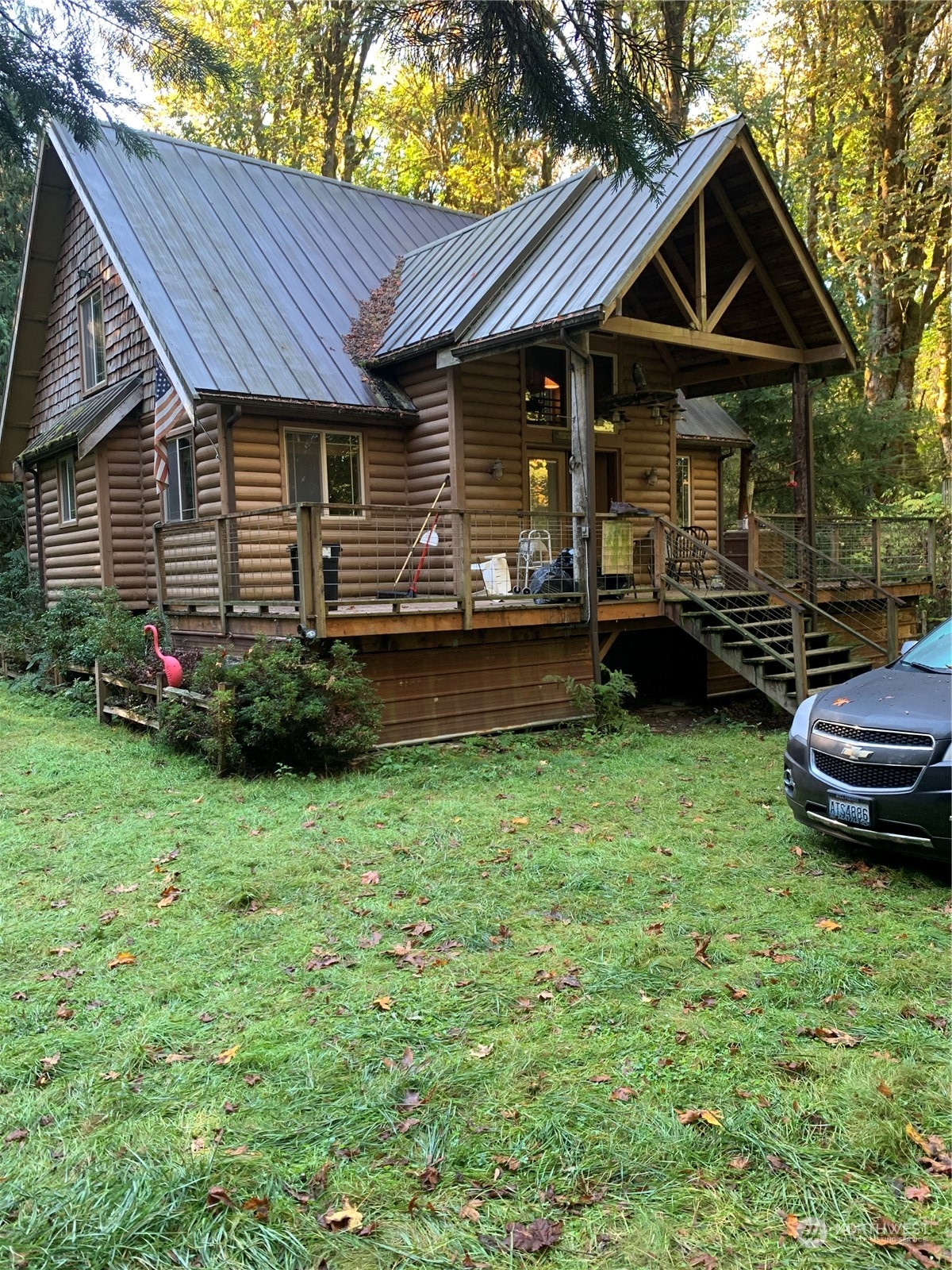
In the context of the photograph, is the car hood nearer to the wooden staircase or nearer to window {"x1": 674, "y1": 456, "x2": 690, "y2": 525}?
the wooden staircase

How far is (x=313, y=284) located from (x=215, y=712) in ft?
27.5

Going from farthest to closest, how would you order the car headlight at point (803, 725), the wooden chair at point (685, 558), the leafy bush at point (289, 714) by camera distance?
the wooden chair at point (685, 558) → the leafy bush at point (289, 714) → the car headlight at point (803, 725)

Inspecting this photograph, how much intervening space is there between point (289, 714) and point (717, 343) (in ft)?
26.7

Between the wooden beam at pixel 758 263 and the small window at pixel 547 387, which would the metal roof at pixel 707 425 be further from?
the small window at pixel 547 387

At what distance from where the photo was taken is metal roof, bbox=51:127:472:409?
11.9 metres

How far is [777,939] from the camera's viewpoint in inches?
189

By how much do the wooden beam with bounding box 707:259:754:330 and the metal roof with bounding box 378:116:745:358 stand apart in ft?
5.34

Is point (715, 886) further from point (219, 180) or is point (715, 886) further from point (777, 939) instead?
point (219, 180)

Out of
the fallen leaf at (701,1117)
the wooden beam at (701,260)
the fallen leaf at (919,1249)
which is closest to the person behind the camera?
the fallen leaf at (919,1249)

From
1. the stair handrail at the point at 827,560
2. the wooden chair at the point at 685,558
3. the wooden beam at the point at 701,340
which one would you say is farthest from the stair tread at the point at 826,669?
the wooden beam at the point at 701,340

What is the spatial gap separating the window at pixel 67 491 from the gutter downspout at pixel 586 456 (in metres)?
9.82

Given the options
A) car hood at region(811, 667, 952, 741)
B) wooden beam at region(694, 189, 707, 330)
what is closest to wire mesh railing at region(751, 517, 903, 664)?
wooden beam at region(694, 189, 707, 330)

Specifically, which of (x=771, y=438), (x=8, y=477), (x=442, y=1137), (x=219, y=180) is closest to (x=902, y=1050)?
(x=442, y=1137)

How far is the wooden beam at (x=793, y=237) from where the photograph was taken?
12.0 metres
